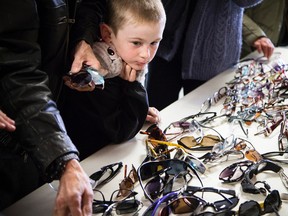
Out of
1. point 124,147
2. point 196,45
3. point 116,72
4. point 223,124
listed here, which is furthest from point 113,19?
point 196,45

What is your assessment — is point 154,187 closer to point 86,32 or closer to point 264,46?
point 86,32

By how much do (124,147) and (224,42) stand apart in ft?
2.10

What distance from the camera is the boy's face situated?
0.94 meters

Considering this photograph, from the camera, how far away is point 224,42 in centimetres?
146

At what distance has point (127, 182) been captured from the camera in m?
0.86

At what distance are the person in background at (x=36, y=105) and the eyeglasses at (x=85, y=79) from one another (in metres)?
0.03

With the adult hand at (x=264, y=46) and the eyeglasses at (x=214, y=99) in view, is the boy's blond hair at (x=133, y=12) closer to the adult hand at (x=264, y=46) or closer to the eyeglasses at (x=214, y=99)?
the eyeglasses at (x=214, y=99)

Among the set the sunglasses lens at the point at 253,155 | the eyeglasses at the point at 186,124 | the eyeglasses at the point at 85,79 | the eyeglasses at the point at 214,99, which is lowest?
the eyeglasses at the point at 214,99

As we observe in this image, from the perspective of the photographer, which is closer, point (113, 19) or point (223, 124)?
point (113, 19)

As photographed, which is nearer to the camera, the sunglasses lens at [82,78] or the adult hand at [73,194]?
the adult hand at [73,194]

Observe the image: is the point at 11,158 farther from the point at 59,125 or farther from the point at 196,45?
the point at 196,45

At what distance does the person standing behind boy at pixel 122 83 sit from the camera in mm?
947

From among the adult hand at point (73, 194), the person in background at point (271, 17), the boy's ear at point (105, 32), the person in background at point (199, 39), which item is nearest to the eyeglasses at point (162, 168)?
the adult hand at point (73, 194)

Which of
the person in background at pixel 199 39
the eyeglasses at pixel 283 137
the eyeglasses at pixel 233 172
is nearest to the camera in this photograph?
the eyeglasses at pixel 233 172
